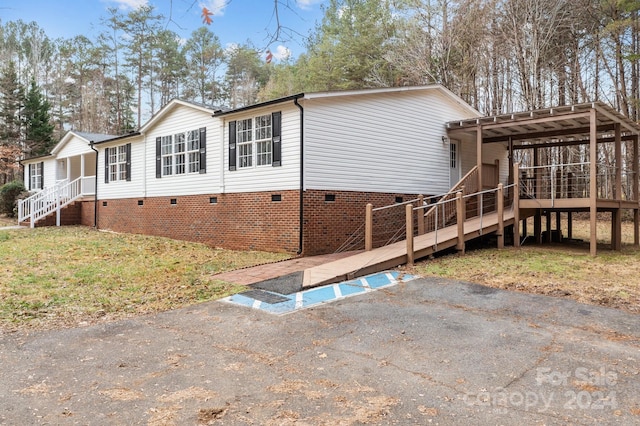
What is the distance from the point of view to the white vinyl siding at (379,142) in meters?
11.0

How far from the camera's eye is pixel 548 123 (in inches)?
477

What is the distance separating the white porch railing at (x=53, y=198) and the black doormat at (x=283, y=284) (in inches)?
568

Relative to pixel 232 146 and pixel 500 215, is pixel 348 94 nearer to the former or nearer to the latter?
pixel 232 146

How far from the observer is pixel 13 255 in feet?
32.9

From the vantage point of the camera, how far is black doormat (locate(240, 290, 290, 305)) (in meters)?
A: 6.49

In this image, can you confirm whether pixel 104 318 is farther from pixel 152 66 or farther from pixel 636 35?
pixel 152 66

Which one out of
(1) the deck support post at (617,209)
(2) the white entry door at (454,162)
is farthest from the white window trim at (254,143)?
(1) the deck support post at (617,209)

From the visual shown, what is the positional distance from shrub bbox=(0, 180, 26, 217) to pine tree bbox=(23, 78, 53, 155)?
901 cm

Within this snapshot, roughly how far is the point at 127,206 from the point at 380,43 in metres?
16.7

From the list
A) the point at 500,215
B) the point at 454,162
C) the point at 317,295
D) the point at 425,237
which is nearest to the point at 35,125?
the point at 454,162

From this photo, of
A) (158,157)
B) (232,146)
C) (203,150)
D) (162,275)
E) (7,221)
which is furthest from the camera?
(7,221)

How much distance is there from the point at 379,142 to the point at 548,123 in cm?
484

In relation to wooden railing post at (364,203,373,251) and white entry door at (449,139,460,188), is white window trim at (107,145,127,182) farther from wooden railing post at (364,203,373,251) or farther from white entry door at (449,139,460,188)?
white entry door at (449,139,460,188)

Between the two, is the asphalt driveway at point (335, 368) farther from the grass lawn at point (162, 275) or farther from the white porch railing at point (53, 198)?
the white porch railing at point (53, 198)
